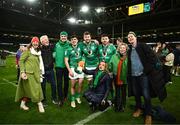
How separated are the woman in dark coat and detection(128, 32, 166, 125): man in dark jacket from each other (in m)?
0.86

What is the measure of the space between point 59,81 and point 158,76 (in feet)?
9.19

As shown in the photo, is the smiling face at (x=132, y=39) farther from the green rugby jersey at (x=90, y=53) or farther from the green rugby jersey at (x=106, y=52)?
the green rugby jersey at (x=90, y=53)

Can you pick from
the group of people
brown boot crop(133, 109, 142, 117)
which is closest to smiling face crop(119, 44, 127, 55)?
the group of people

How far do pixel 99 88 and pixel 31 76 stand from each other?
5.83 ft

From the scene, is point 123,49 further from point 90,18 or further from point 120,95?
point 90,18

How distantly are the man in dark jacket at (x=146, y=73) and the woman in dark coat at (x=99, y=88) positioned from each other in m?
0.86

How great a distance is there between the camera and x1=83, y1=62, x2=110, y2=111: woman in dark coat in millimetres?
5840

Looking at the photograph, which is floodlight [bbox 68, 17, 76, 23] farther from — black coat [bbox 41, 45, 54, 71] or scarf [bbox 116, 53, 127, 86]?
scarf [bbox 116, 53, 127, 86]

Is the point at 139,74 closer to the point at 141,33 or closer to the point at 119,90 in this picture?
the point at 119,90

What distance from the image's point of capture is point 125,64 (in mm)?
5738

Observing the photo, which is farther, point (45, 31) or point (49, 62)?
point (45, 31)

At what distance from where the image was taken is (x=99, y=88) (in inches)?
235

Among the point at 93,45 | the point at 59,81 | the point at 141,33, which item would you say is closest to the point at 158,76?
the point at 93,45

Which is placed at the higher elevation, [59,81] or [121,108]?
[59,81]
